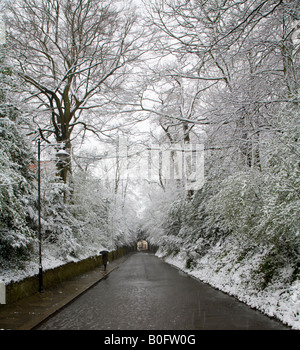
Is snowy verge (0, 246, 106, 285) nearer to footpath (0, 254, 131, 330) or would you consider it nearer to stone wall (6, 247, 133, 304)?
stone wall (6, 247, 133, 304)

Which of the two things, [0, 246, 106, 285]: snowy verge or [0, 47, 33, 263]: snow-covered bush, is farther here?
[0, 246, 106, 285]: snowy verge

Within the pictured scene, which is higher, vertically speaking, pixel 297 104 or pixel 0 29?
pixel 0 29

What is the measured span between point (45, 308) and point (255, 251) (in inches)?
289

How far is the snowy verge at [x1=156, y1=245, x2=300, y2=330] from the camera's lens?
6.57 metres

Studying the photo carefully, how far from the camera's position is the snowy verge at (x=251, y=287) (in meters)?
6.57

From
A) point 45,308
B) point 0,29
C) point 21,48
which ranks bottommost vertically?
point 45,308

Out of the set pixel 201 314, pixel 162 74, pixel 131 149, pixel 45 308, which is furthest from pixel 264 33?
pixel 45 308

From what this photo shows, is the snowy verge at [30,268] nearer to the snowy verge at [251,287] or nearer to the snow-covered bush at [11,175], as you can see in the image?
the snow-covered bush at [11,175]

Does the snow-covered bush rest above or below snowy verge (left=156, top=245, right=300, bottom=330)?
above

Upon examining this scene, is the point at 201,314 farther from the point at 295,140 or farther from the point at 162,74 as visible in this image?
the point at 162,74

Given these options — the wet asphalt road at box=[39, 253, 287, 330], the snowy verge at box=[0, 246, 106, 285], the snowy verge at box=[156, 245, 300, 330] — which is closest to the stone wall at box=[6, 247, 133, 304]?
the snowy verge at box=[0, 246, 106, 285]

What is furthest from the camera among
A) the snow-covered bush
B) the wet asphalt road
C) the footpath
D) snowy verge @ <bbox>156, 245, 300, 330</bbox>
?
the snow-covered bush

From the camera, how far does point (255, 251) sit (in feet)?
36.7
